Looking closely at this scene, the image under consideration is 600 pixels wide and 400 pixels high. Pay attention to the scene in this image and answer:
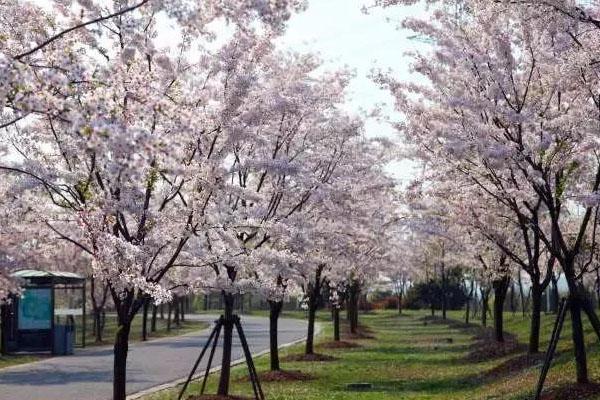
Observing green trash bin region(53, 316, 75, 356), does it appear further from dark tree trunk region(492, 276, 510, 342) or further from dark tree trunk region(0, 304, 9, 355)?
dark tree trunk region(492, 276, 510, 342)

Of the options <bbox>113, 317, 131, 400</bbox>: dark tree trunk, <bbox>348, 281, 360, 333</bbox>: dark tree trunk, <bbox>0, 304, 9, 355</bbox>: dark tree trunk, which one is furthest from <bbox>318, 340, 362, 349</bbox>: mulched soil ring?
<bbox>113, 317, 131, 400</bbox>: dark tree trunk

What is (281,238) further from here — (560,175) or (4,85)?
(4,85)

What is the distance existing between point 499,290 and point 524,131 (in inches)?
729

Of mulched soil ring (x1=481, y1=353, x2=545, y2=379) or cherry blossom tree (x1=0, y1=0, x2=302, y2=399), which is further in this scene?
mulched soil ring (x1=481, y1=353, x2=545, y2=379)

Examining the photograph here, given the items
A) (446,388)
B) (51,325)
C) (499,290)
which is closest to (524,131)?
(446,388)

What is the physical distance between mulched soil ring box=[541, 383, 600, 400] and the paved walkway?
10620mm

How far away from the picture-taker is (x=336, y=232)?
24891 millimetres

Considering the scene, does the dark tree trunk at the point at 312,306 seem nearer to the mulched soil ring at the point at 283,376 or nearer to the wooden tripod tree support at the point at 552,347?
the mulched soil ring at the point at 283,376

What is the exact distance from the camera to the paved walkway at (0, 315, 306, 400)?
20.5m

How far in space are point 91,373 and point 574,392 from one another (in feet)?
54.7

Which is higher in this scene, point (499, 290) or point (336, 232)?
point (336, 232)

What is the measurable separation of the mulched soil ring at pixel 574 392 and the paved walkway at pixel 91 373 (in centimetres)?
1062

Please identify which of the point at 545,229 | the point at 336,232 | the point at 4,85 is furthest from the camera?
the point at 545,229

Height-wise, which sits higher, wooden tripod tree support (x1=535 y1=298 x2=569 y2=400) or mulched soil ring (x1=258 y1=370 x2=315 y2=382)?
wooden tripod tree support (x1=535 y1=298 x2=569 y2=400)
